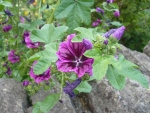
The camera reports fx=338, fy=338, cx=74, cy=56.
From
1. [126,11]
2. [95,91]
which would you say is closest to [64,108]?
[95,91]

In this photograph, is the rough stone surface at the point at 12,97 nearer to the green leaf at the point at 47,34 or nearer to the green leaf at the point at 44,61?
the green leaf at the point at 47,34

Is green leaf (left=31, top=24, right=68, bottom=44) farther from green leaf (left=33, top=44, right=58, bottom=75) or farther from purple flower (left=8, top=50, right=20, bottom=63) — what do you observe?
purple flower (left=8, top=50, right=20, bottom=63)

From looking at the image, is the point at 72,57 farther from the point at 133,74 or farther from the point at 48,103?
the point at 48,103

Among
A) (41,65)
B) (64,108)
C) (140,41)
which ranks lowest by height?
(140,41)

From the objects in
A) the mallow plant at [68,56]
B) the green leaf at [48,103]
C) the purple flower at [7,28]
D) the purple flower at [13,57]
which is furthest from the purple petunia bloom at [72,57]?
the purple flower at [7,28]

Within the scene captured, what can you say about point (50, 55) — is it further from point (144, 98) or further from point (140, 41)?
point (140, 41)

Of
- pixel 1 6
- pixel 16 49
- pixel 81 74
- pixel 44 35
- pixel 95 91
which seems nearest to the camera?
pixel 81 74

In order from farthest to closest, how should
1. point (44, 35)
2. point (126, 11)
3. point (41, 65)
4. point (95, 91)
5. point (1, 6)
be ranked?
point (126, 11) → point (95, 91) → point (1, 6) → point (44, 35) → point (41, 65)
